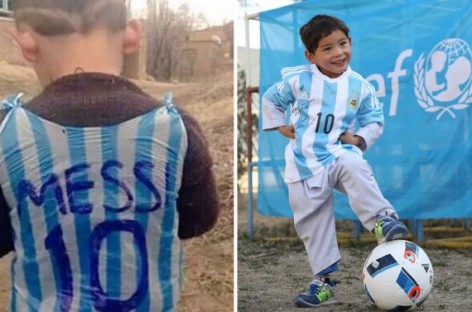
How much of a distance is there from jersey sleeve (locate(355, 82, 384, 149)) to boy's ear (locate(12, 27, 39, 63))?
144cm

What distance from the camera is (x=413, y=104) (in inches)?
209

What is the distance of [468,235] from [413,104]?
1.15 meters

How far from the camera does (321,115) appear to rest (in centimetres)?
329

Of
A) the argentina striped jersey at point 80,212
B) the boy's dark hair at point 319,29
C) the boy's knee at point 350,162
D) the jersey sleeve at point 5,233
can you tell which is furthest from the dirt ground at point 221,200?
the boy's dark hair at point 319,29

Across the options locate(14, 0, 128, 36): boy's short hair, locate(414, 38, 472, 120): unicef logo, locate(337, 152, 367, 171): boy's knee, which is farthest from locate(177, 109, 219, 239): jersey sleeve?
locate(414, 38, 472, 120): unicef logo

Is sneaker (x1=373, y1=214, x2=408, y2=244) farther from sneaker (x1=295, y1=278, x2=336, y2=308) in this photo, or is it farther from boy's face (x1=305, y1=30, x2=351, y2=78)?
boy's face (x1=305, y1=30, x2=351, y2=78)

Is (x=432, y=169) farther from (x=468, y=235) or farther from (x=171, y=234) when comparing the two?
(x=171, y=234)

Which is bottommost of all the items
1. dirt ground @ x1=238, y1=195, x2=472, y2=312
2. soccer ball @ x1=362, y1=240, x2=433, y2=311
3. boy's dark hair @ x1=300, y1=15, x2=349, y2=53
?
dirt ground @ x1=238, y1=195, x2=472, y2=312

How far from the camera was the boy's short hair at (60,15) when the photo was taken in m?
2.32

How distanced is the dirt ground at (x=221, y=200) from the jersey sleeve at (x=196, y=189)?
0.02m

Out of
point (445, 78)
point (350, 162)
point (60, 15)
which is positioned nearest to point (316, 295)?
point (350, 162)

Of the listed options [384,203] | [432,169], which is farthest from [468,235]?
[384,203]

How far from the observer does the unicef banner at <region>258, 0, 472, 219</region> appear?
515 centimetres

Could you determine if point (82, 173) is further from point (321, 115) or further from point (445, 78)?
point (445, 78)
